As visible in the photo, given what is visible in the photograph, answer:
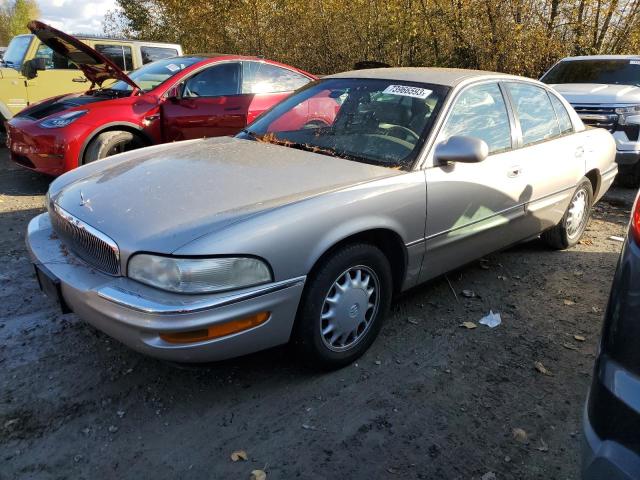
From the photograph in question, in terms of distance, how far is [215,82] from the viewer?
6.59m

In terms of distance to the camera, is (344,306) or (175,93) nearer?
(344,306)

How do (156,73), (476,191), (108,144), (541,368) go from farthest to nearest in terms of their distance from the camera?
(156,73)
(108,144)
(476,191)
(541,368)

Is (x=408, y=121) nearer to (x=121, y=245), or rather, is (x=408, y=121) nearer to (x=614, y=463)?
(x=121, y=245)

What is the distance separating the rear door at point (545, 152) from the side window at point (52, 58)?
7.56m

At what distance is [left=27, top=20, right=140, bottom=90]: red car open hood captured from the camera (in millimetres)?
5945

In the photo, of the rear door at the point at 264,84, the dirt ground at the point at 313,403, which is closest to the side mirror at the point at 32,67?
the rear door at the point at 264,84

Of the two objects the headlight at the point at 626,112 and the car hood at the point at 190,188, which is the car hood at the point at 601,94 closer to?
the headlight at the point at 626,112

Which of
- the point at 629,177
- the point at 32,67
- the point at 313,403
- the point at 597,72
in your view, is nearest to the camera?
the point at 313,403

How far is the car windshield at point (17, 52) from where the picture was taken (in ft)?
28.9

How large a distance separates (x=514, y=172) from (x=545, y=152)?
1.67ft

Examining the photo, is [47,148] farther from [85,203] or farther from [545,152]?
[545,152]

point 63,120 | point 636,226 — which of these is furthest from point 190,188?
point 63,120

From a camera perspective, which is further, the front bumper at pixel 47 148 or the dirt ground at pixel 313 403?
the front bumper at pixel 47 148

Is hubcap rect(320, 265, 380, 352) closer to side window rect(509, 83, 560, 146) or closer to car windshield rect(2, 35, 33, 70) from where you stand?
A: side window rect(509, 83, 560, 146)
